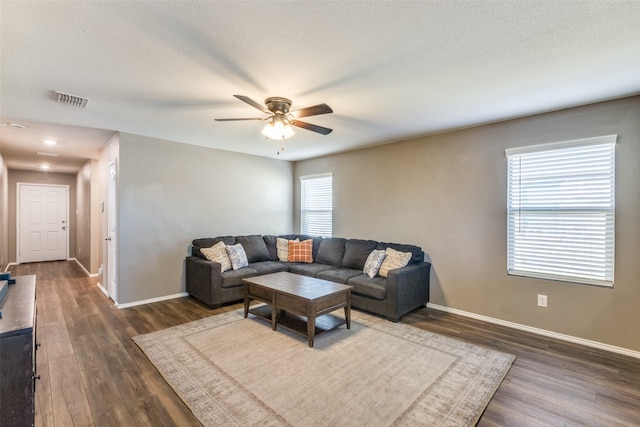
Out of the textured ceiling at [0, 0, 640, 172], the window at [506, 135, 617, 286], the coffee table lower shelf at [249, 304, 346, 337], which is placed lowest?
the coffee table lower shelf at [249, 304, 346, 337]

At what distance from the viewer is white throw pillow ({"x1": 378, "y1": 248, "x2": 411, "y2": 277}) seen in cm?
394

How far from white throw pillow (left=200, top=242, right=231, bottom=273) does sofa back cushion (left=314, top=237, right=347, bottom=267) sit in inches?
62.3

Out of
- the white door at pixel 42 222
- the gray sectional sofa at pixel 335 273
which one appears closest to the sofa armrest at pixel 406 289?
the gray sectional sofa at pixel 335 273

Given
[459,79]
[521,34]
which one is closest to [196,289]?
[459,79]

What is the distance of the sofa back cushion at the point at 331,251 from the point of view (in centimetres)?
499

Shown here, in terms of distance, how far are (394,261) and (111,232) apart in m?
4.24

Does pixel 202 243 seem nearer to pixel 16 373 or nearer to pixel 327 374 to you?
pixel 327 374

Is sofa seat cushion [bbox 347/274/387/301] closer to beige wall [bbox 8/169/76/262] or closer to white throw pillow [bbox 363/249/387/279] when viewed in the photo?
white throw pillow [bbox 363/249/387/279]

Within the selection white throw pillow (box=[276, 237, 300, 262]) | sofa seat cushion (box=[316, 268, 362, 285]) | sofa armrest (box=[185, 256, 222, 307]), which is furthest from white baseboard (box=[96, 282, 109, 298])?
sofa seat cushion (box=[316, 268, 362, 285])

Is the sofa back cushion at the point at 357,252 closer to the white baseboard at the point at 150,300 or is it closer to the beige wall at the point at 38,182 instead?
the white baseboard at the point at 150,300

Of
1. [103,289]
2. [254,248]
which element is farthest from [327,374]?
[103,289]

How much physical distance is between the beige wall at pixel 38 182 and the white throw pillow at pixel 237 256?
21.1ft

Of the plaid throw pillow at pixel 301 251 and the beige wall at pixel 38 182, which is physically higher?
the beige wall at pixel 38 182

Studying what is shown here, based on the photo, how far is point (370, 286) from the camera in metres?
3.78
